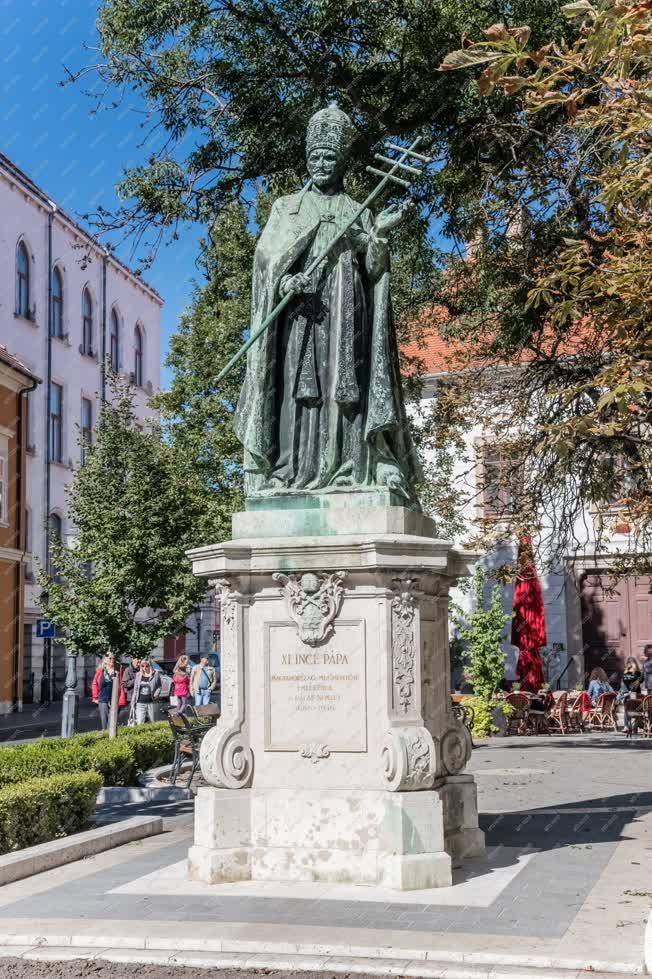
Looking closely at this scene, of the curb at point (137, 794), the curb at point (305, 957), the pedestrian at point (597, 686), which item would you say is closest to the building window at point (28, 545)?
the pedestrian at point (597, 686)

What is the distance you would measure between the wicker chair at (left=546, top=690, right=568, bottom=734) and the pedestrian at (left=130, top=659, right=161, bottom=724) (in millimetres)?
7365

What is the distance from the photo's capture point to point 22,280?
42719 mm

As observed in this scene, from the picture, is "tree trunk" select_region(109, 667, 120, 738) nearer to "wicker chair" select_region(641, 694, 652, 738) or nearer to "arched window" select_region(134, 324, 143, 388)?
"wicker chair" select_region(641, 694, 652, 738)

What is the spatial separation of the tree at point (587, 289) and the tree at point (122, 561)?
14.4 feet

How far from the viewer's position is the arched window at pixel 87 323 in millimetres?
48031

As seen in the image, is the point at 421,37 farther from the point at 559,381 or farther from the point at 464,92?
the point at 559,381

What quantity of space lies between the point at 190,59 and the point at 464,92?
3.32 m

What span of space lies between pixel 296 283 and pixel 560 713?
623 inches

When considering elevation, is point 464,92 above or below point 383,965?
above

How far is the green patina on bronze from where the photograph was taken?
27.3 ft

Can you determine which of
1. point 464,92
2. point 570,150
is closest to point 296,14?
point 464,92

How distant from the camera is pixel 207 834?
7852 mm

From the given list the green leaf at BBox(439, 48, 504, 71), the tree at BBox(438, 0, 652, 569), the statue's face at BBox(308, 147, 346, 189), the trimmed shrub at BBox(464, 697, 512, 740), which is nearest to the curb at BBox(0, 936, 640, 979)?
the tree at BBox(438, 0, 652, 569)

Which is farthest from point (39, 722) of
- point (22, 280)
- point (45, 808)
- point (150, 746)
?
point (45, 808)
